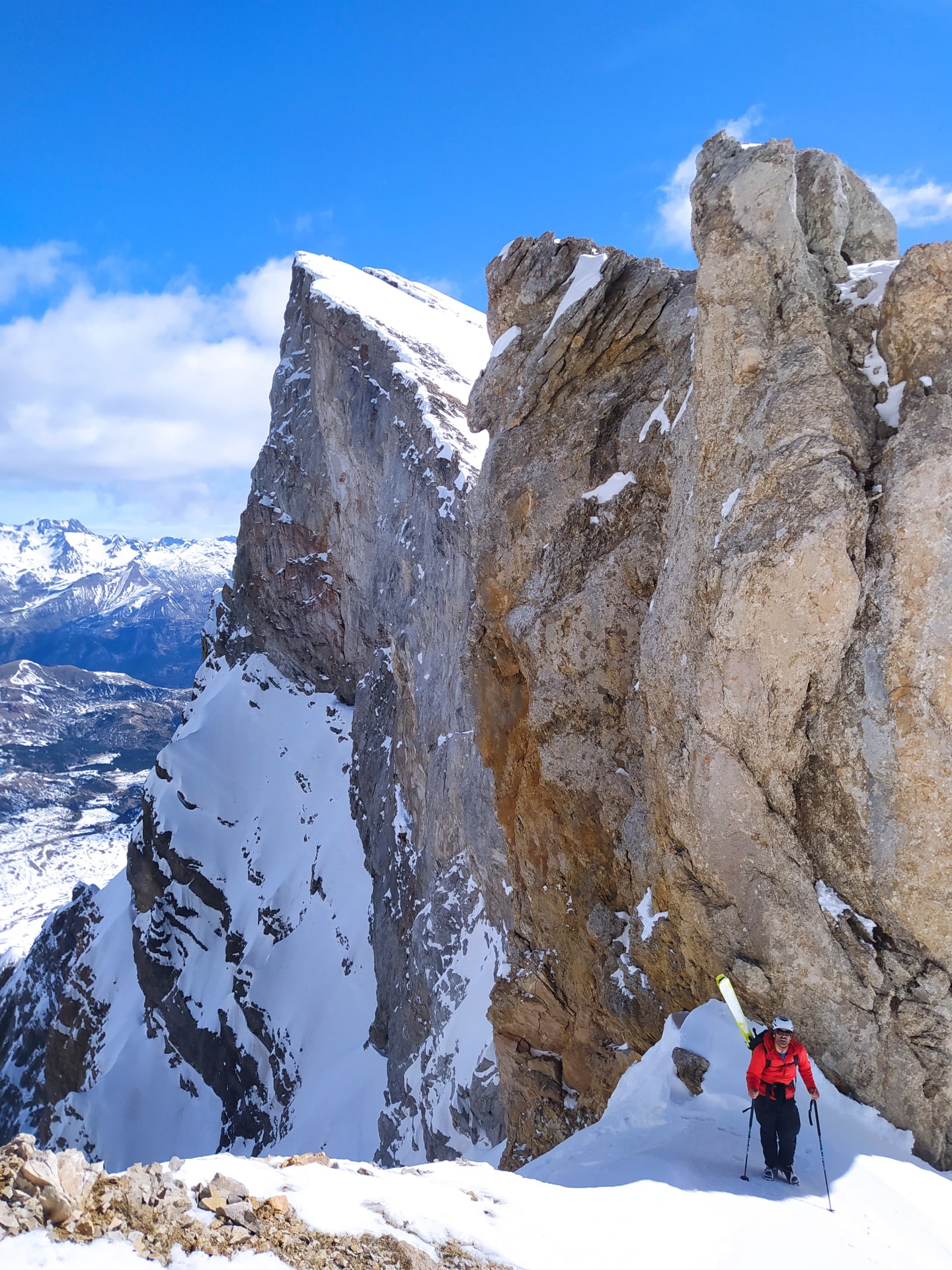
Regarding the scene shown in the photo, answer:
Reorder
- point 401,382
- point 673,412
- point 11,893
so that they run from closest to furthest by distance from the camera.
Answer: point 673,412 → point 401,382 → point 11,893

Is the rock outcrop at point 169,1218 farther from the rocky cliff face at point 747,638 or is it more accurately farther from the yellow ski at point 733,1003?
the rocky cliff face at point 747,638

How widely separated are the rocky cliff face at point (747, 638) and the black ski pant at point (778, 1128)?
1598 millimetres

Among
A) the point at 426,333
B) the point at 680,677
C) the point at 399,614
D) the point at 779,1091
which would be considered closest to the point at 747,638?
the point at 680,677

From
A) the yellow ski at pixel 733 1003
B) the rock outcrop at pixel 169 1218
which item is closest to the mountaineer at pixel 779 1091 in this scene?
the yellow ski at pixel 733 1003

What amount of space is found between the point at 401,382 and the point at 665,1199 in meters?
32.1

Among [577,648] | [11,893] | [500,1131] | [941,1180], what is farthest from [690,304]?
[11,893]

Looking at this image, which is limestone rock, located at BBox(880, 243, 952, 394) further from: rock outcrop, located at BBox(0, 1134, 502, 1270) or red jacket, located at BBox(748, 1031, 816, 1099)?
rock outcrop, located at BBox(0, 1134, 502, 1270)

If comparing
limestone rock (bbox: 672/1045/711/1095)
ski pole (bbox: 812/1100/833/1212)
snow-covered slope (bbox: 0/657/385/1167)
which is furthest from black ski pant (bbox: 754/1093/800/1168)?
snow-covered slope (bbox: 0/657/385/1167)

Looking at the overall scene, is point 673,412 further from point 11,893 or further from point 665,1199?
point 11,893

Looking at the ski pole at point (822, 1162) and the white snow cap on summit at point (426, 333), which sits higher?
the white snow cap on summit at point (426, 333)

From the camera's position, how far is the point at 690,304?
585 inches

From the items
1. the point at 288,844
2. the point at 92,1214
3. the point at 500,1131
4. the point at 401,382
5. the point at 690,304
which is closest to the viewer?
the point at 92,1214

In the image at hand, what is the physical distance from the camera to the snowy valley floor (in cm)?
666

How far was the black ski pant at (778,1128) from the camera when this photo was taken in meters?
8.20
